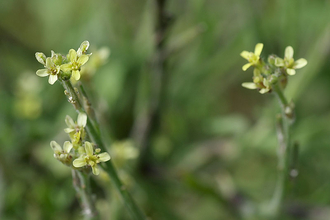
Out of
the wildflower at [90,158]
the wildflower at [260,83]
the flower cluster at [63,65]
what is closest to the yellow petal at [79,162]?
the wildflower at [90,158]

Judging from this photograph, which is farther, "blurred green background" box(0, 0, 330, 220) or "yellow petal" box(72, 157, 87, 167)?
"blurred green background" box(0, 0, 330, 220)

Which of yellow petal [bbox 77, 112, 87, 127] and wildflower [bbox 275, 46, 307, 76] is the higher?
yellow petal [bbox 77, 112, 87, 127]

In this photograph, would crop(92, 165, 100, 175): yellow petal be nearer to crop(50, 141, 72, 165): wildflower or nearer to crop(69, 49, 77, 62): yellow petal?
crop(50, 141, 72, 165): wildflower

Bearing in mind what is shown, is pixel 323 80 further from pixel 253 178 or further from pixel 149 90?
pixel 149 90

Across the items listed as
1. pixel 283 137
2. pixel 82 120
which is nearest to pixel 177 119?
pixel 283 137

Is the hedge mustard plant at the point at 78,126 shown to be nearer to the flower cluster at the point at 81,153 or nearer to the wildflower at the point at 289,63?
the flower cluster at the point at 81,153

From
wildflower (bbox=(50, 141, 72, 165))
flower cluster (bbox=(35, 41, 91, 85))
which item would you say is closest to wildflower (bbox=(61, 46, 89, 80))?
flower cluster (bbox=(35, 41, 91, 85))
